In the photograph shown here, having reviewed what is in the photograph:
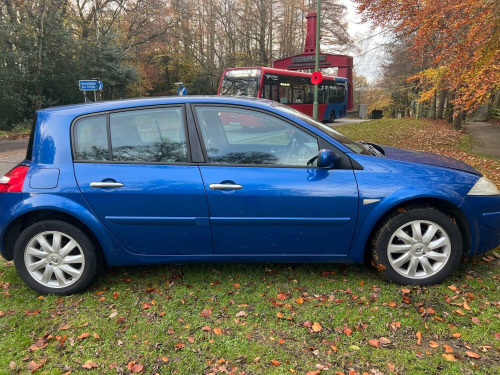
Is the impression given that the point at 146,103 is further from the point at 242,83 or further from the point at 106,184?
the point at 242,83

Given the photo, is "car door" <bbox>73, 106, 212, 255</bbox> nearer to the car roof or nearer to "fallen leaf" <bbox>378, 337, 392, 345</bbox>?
the car roof

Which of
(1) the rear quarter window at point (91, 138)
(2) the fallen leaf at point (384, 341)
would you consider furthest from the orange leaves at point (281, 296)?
(1) the rear quarter window at point (91, 138)

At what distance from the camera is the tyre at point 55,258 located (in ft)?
10.0

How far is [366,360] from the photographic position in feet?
7.70

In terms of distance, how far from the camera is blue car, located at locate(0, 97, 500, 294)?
2.95 metres

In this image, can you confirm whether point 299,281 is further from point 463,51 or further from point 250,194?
point 463,51

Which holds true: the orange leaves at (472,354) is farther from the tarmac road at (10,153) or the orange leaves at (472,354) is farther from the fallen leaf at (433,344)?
the tarmac road at (10,153)

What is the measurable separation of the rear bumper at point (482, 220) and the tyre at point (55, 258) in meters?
3.12

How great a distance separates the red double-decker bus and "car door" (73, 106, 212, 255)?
15.2 m

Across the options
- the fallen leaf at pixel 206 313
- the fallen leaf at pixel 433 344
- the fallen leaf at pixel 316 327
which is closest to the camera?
the fallen leaf at pixel 433 344

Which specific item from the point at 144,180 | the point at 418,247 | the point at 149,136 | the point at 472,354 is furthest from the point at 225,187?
the point at 472,354

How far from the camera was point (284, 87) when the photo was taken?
2000 cm

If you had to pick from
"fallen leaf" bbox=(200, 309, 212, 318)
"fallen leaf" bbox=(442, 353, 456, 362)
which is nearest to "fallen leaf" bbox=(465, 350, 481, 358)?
"fallen leaf" bbox=(442, 353, 456, 362)

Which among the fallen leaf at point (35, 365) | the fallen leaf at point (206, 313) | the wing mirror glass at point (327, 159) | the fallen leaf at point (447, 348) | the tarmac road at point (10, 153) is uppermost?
the wing mirror glass at point (327, 159)
